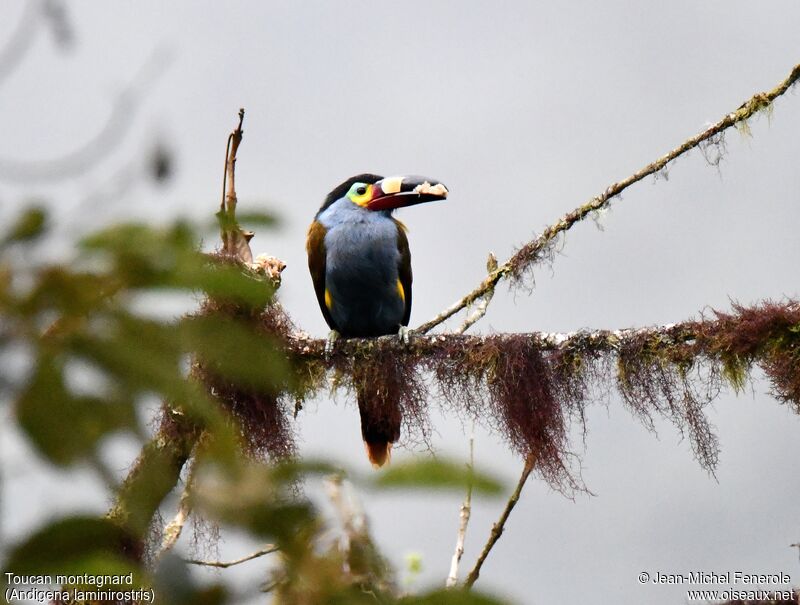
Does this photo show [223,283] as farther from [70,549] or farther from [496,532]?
[496,532]

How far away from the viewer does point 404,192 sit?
16.7ft

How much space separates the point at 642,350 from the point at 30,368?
3634 mm

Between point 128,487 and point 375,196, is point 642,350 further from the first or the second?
point 128,487

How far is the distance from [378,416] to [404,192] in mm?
1131

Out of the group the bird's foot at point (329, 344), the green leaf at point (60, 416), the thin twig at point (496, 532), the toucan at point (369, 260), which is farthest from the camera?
the toucan at point (369, 260)

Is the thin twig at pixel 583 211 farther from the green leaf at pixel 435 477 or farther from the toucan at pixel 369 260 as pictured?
the green leaf at pixel 435 477

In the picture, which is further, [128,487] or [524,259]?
[524,259]

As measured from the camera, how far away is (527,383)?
4.21 metres

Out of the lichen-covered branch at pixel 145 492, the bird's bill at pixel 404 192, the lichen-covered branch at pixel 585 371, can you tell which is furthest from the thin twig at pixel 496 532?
the lichen-covered branch at pixel 145 492

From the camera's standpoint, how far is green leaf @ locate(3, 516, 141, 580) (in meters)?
0.82

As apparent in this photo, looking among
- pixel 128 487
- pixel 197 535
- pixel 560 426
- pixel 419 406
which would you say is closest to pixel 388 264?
pixel 419 406

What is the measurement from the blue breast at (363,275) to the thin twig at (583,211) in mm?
235

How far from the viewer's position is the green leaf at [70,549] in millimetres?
817

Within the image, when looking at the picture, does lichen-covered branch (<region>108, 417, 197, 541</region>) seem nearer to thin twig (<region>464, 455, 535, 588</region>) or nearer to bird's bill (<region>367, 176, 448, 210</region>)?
thin twig (<region>464, 455, 535, 588</region>)
